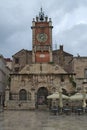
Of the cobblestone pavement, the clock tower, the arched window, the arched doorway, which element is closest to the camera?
the cobblestone pavement

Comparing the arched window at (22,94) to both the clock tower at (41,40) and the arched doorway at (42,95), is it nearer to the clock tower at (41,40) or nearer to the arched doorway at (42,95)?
the arched doorway at (42,95)

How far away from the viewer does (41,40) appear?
66.1 m

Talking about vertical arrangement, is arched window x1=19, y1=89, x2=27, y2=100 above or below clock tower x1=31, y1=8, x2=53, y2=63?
below

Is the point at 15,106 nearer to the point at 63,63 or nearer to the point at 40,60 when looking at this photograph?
the point at 40,60

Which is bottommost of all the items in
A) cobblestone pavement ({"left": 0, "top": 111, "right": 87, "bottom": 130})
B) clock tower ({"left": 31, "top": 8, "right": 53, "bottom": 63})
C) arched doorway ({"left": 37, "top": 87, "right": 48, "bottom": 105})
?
cobblestone pavement ({"left": 0, "top": 111, "right": 87, "bottom": 130})

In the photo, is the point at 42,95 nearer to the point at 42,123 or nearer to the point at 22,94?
the point at 22,94

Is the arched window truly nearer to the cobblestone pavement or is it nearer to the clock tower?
the clock tower

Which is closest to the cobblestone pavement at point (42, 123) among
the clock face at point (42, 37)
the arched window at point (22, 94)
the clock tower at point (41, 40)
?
the arched window at point (22, 94)

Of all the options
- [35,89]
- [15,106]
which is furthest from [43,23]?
[15,106]

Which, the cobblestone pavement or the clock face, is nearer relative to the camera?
the cobblestone pavement

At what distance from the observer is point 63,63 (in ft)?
245

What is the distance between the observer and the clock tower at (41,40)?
64.8m

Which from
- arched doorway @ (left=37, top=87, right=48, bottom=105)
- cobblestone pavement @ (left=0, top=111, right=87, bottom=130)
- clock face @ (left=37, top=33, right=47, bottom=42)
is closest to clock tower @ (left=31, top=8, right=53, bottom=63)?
clock face @ (left=37, top=33, right=47, bottom=42)

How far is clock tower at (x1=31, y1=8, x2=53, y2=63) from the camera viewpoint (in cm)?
6475
